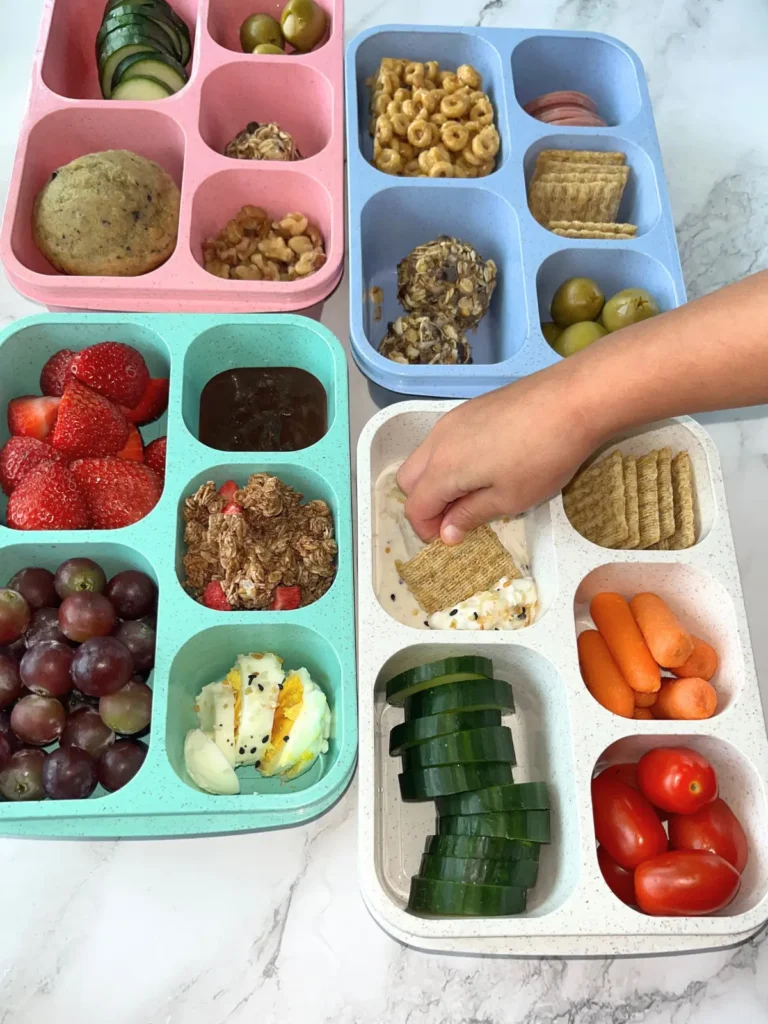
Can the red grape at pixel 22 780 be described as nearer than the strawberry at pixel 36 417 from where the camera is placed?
Yes

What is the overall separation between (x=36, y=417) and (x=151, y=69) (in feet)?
2.41

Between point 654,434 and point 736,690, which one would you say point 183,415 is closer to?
point 654,434

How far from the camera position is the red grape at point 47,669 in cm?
109

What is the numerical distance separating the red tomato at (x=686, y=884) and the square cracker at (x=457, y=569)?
44 cm

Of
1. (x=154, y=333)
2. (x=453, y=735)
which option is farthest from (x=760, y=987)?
(x=154, y=333)

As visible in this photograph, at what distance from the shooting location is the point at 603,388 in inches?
35.6

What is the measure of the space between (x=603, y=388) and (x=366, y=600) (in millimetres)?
443

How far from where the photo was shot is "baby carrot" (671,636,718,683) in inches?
46.2

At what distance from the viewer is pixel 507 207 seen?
147 centimetres

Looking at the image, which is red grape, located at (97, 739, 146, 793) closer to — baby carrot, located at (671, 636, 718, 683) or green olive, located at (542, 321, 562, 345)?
baby carrot, located at (671, 636, 718, 683)

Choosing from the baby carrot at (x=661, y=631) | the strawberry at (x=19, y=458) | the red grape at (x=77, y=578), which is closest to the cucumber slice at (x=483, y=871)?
the baby carrot at (x=661, y=631)

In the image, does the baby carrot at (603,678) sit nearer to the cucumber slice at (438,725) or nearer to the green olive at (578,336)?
the cucumber slice at (438,725)

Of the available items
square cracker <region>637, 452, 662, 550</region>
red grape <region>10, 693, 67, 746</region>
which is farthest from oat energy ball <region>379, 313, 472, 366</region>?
red grape <region>10, 693, 67, 746</region>

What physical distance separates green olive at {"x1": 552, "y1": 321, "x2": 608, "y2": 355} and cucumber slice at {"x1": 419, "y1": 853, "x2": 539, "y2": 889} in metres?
0.81
